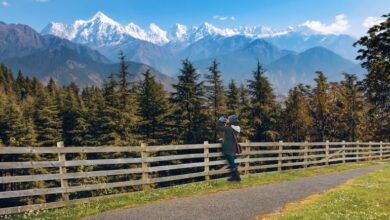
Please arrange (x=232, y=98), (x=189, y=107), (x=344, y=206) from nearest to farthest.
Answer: (x=344, y=206) → (x=189, y=107) → (x=232, y=98)

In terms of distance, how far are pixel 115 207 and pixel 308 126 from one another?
54.4 metres

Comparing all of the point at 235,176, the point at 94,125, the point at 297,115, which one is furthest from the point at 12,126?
the point at 235,176

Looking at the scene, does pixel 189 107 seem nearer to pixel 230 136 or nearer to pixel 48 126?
pixel 48 126

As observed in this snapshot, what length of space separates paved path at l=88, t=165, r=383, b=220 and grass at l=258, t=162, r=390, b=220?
1.87 feet

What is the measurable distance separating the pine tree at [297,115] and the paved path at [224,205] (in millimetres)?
45328

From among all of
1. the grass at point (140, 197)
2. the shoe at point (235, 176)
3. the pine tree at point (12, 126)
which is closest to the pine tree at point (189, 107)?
the pine tree at point (12, 126)

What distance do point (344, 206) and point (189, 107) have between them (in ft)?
125

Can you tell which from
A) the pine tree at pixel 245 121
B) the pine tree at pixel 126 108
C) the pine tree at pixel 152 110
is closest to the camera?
the pine tree at pixel 126 108

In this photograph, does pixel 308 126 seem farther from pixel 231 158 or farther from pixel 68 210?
pixel 68 210

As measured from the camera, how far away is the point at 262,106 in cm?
5103

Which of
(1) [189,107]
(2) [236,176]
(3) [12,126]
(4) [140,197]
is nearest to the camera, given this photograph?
(4) [140,197]

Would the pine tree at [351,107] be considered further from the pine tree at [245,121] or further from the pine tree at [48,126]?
the pine tree at [48,126]

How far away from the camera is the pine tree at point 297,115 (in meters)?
59.5

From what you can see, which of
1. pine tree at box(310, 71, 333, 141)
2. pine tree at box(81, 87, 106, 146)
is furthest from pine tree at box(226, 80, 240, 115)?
pine tree at box(81, 87, 106, 146)
